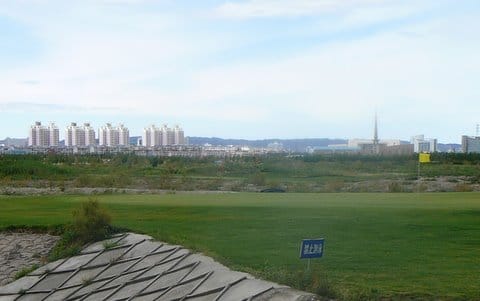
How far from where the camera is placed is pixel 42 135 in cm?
19025

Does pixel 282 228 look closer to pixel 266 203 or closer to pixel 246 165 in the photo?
pixel 266 203

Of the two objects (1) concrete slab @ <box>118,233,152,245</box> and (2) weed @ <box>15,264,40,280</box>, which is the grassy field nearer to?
(2) weed @ <box>15,264,40,280</box>

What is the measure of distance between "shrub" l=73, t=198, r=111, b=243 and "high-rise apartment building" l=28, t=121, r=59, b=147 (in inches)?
6857

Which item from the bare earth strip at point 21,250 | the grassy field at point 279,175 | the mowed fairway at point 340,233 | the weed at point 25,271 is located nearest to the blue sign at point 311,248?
the mowed fairway at point 340,233

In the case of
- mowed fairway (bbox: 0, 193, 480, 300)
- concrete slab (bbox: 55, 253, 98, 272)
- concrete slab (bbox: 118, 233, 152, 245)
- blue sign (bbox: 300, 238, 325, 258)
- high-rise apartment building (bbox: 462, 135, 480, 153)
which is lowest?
concrete slab (bbox: 55, 253, 98, 272)

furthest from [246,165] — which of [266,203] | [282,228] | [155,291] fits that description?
[155,291]

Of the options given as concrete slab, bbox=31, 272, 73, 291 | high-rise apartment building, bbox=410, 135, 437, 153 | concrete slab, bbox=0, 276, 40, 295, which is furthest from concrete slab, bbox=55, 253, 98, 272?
high-rise apartment building, bbox=410, 135, 437, 153

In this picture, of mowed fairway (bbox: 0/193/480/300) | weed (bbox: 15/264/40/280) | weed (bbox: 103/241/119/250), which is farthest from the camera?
weed (bbox: 103/241/119/250)

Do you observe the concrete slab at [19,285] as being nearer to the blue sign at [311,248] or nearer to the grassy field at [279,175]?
the blue sign at [311,248]

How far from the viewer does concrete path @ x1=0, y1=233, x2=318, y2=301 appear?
10734mm

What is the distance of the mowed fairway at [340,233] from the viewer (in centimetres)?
1059

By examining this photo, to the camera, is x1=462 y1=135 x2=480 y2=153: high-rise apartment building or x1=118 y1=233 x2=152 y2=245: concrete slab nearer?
x1=118 y1=233 x2=152 y2=245: concrete slab

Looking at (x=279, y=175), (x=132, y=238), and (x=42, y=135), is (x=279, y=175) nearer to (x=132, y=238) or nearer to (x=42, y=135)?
(x=132, y=238)

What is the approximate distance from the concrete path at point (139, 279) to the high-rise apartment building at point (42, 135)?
176m
